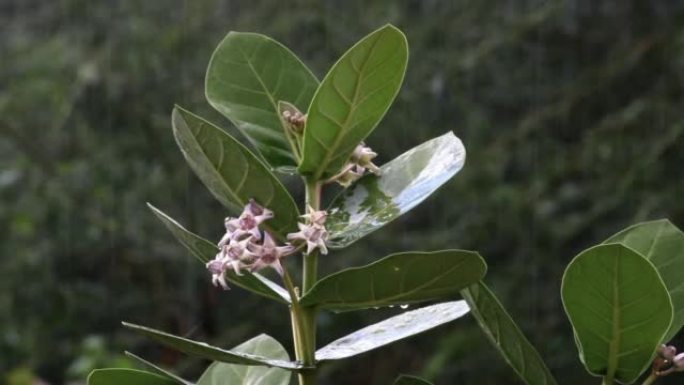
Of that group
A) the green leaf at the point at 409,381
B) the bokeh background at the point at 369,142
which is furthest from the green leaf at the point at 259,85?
the bokeh background at the point at 369,142

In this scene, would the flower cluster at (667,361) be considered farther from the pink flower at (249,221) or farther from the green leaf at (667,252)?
the pink flower at (249,221)

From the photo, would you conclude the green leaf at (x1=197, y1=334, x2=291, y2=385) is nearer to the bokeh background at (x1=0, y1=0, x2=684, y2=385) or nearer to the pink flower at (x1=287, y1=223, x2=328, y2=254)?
the pink flower at (x1=287, y1=223, x2=328, y2=254)

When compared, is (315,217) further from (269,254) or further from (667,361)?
(667,361)

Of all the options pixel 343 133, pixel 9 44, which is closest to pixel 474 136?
pixel 9 44

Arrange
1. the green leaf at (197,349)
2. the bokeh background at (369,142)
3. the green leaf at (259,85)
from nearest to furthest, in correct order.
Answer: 1. the green leaf at (197,349)
2. the green leaf at (259,85)
3. the bokeh background at (369,142)

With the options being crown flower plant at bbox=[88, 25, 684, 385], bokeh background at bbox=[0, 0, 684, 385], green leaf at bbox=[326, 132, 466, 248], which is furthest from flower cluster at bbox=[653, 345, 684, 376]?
bokeh background at bbox=[0, 0, 684, 385]

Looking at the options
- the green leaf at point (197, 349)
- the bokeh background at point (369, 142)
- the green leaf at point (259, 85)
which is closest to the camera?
the green leaf at point (197, 349)

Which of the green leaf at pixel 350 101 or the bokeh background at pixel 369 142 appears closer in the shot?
the green leaf at pixel 350 101
